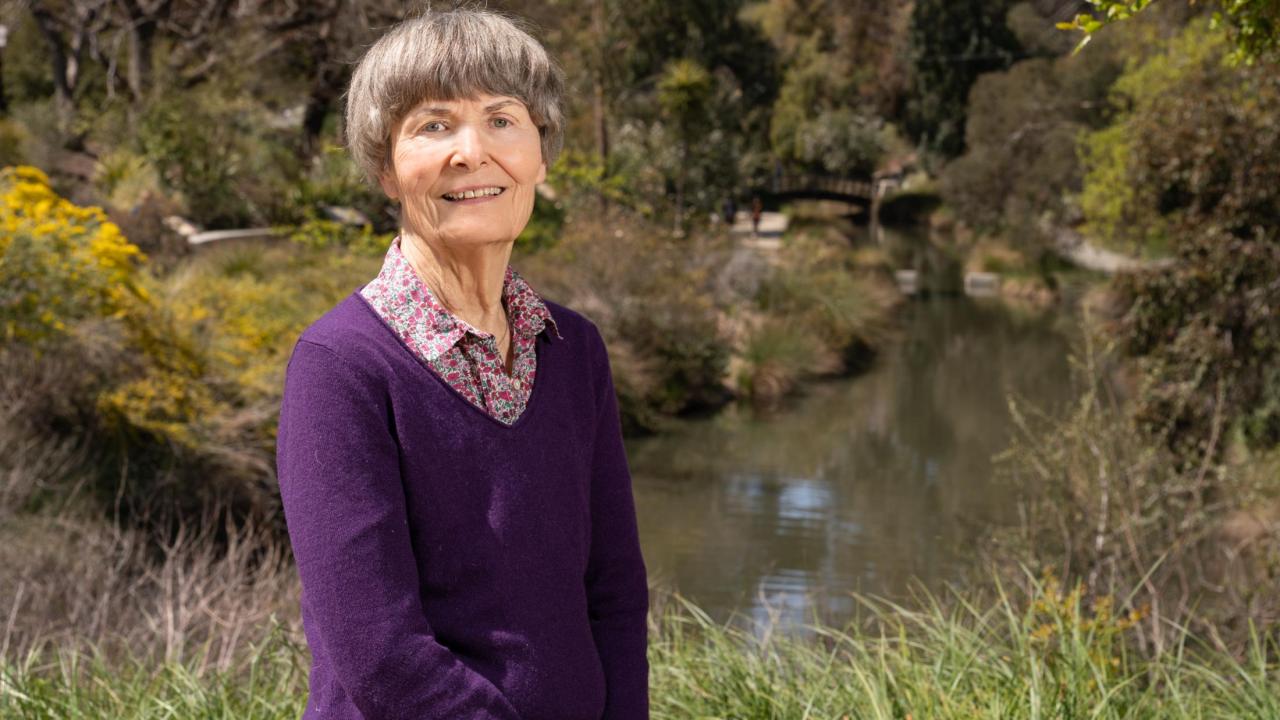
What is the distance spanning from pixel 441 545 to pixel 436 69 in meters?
0.58

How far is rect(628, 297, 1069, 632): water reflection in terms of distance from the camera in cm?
951

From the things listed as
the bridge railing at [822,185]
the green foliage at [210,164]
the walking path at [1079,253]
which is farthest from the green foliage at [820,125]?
the green foliage at [210,164]

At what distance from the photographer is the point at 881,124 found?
140 feet

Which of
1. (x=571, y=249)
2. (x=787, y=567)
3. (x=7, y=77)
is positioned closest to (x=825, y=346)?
(x=571, y=249)

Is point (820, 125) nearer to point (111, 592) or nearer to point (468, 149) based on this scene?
point (111, 592)

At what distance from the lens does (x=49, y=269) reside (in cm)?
791

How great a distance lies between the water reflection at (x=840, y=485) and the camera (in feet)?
31.2

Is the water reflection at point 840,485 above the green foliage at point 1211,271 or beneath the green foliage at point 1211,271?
beneath

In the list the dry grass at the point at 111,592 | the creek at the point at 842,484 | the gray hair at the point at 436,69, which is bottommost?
the creek at the point at 842,484

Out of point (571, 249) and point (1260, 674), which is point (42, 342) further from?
point (571, 249)

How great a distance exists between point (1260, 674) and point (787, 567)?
6733 millimetres

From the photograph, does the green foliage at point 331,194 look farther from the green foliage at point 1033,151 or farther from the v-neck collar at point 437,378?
the v-neck collar at point 437,378

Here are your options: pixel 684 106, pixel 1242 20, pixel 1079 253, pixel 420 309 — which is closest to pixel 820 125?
pixel 1079 253

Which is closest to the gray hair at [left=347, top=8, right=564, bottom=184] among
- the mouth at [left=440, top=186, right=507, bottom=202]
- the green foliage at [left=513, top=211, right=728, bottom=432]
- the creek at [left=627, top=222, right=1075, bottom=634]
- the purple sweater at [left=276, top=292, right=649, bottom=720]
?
the mouth at [left=440, top=186, right=507, bottom=202]
